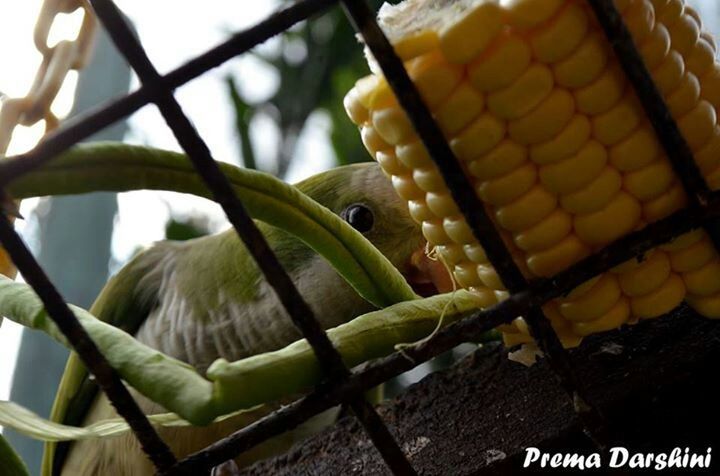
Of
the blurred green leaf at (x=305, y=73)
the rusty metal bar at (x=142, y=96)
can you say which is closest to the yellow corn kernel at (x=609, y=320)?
the rusty metal bar at (x=142, y=96)

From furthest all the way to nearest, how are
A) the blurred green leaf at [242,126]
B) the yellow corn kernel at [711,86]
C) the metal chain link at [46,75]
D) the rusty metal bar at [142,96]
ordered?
the blurred green leaf at [242,126] < the metal chain link at [46,75] < the yellow corn kernel at [711,86] < the rusty metal bar at [142,96]

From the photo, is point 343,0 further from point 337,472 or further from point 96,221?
point 96,221

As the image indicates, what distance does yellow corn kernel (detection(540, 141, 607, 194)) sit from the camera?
416mm

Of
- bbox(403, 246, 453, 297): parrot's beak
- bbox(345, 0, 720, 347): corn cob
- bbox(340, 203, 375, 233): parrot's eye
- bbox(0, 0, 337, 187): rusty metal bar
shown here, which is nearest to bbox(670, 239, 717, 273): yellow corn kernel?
bbox(345, 0, 720, 347): corn cob

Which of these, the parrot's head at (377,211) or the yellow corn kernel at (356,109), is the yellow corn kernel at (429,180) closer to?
the yellow corn kernel at (356,109)

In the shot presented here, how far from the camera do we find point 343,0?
36 centimetres

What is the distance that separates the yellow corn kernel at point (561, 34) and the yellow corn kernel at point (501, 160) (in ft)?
0.16

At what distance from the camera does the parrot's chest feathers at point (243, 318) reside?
36.6 inches

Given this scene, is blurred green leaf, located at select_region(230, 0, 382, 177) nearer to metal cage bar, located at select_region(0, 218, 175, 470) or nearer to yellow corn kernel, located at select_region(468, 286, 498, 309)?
yellow corn kernel, located at select_region(468, 286, 498, 309)

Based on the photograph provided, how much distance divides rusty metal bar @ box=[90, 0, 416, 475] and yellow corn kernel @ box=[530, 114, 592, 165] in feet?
0.48

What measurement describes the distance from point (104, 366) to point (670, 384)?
336mm

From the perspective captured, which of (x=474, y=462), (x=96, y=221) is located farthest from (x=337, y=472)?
(x=96, y=221)

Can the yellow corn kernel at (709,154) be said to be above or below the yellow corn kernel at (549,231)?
below

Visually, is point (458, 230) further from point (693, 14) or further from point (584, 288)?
point (693, 14)
